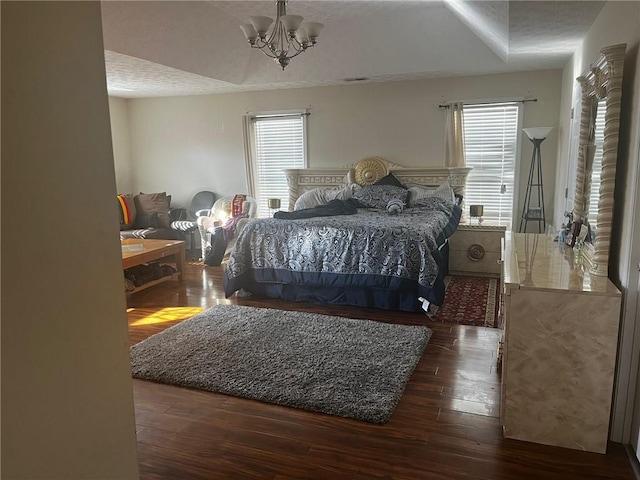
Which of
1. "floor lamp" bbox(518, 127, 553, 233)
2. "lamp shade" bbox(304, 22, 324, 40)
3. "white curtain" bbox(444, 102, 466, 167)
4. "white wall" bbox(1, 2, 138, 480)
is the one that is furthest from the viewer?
"white curtain" bbox(444, 102, 466, 167)

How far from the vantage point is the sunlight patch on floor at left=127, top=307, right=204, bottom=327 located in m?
4.01

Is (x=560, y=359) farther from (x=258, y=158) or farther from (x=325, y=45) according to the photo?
(x=258, y=158)

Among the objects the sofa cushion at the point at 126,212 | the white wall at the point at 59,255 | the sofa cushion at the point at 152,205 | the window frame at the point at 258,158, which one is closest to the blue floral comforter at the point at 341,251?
the window frame at the point at 258,158

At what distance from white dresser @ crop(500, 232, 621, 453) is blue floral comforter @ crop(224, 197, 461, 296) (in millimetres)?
1710

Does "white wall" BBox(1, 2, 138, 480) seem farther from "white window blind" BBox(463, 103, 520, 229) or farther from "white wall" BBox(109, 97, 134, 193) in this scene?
"white wall" BBox(109, 97, 134, 193)

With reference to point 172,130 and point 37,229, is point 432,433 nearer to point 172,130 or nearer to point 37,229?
point 37,229

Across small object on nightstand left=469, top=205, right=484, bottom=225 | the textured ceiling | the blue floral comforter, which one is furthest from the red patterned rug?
the textured ceiling

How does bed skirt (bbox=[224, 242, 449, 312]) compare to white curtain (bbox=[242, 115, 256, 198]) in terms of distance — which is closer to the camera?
bed skirt (bbox=[224, 242, 449, 312])

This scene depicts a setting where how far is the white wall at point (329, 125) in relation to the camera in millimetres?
5535

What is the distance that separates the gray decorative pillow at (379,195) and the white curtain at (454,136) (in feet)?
2.41

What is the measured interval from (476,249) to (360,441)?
361 cm

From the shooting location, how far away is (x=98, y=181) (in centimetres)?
99

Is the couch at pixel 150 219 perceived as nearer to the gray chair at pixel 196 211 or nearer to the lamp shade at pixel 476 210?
the gray chair at pixel 196 211

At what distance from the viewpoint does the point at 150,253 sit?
480cm
